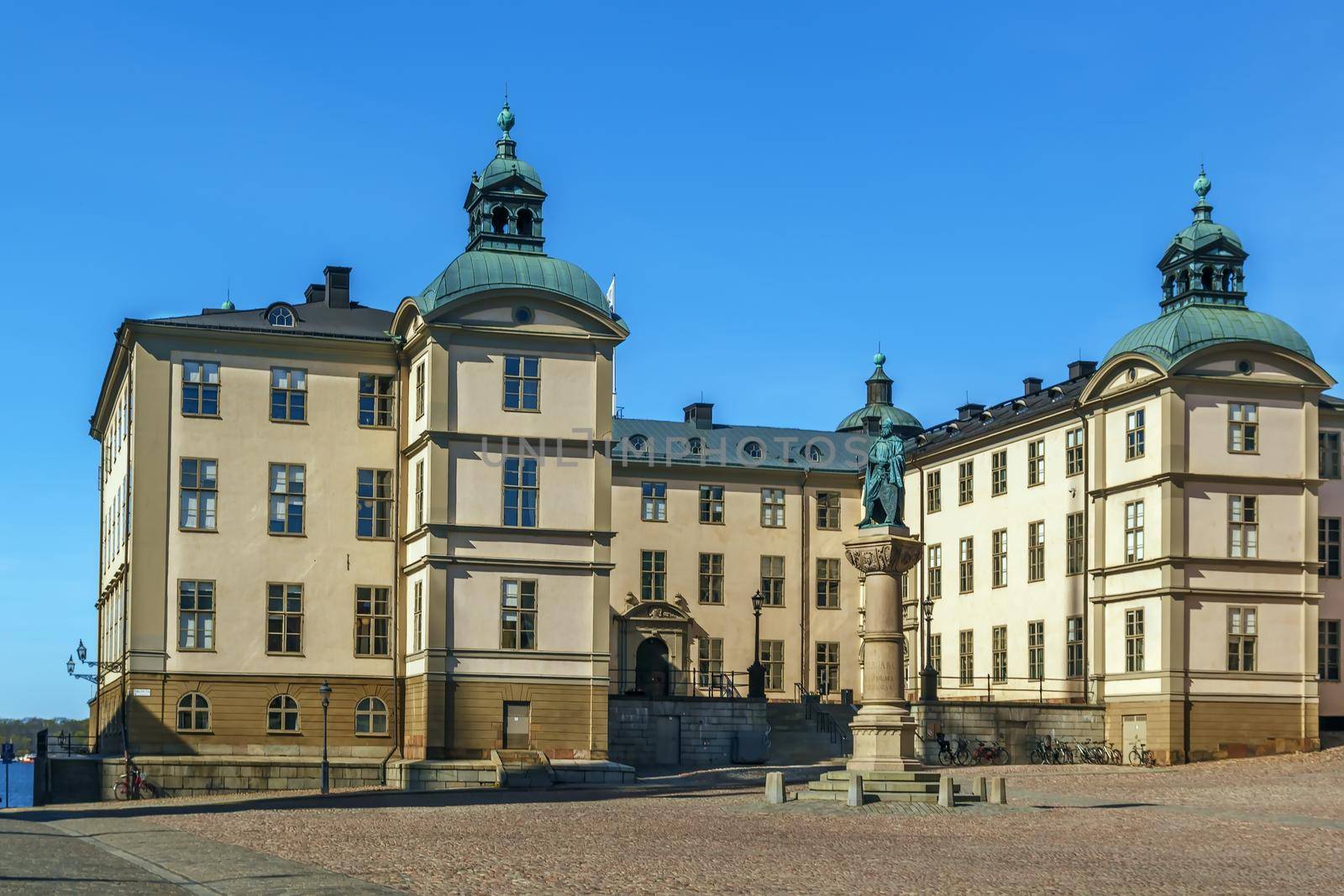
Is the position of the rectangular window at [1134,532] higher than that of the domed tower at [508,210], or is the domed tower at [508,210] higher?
the domed tower at [508,210]

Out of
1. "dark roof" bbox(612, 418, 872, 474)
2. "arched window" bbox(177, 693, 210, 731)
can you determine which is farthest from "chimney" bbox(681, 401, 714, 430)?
"arched window" bbox(177, 693, 210, 731)

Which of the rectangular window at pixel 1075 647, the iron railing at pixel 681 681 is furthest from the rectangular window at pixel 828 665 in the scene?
the rectangular window at pixel 1075 647

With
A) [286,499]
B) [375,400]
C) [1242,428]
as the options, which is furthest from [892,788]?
[1242,428]

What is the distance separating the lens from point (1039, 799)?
4134 cm

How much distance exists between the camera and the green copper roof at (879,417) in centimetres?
8388

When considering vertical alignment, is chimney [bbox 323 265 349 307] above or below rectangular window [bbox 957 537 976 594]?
above

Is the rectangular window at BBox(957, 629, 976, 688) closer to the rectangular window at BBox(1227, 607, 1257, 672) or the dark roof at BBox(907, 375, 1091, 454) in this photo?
the dark roof at BBox(907, 375, 1091, 454)

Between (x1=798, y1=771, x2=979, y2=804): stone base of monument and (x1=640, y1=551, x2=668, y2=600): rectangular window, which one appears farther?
(x1=640, y1=551, x2=668, y2=600): rectangular window

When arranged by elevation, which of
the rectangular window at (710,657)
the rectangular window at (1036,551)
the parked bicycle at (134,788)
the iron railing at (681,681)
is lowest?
the parked bicycle at (134,788)

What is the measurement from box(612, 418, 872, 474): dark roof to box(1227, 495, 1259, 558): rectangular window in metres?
20.5

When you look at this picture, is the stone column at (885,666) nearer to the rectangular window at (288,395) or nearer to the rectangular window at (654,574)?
the rectangular window at (288,395)

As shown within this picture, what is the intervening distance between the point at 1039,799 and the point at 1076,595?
22.0 m

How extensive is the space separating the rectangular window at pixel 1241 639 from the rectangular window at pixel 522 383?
2195 cm

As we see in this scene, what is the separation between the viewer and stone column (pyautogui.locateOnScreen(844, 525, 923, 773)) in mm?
38812
